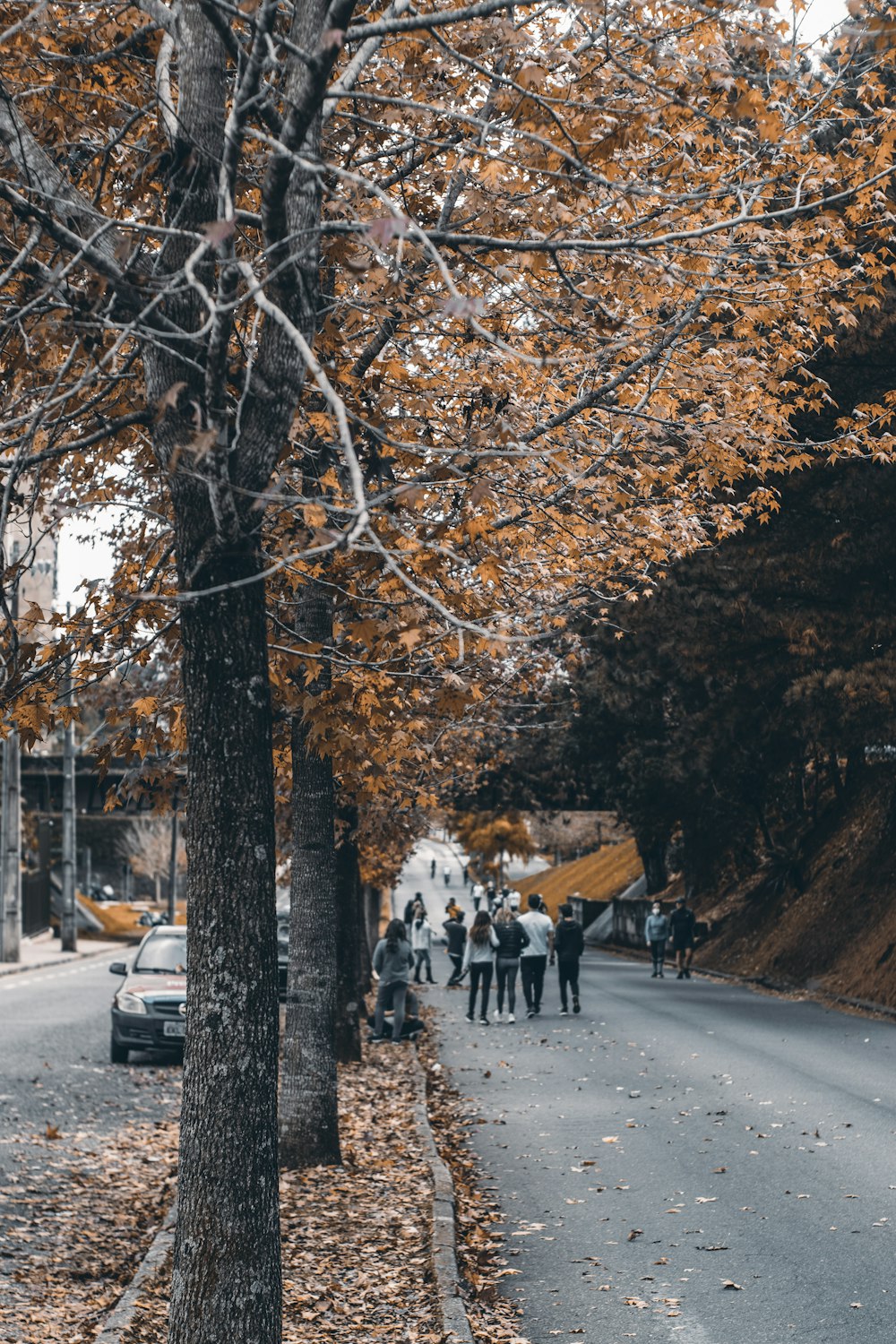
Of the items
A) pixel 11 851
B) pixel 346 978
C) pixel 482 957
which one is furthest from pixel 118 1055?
pixel 11 851

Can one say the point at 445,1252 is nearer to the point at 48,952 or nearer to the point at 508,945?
the point at 508,945

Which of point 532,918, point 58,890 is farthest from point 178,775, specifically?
point 58,890

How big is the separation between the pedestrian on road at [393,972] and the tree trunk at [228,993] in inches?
501

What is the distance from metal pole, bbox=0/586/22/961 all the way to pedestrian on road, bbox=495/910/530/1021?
1731cm

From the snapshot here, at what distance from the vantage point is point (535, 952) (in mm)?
22469

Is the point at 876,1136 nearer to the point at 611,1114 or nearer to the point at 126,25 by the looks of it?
the point at 611,1114

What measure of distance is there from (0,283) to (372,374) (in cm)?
276

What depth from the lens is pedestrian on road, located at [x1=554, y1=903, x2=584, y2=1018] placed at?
2223 centimetres

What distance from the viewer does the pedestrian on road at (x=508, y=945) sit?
70.8 ft

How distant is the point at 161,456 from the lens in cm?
531

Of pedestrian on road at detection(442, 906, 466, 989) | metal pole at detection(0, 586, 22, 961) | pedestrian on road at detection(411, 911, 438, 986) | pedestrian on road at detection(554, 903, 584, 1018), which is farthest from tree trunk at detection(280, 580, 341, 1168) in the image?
metal pole at detection(0, 586, 22, 961)

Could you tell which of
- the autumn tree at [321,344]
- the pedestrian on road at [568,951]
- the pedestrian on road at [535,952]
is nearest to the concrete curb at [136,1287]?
the autumn tree at [321,344]

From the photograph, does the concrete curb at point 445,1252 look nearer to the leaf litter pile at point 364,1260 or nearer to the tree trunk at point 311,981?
the leaf litter pile at point 364,1260

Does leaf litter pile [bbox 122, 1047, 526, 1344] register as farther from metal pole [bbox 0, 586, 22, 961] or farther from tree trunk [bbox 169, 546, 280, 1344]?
metal pole [bbox 0, 586, 22, 961]
